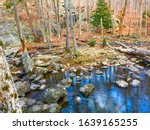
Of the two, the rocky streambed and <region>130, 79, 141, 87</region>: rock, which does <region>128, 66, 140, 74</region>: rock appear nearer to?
the rocky streambed

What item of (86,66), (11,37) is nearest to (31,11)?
(11,37)

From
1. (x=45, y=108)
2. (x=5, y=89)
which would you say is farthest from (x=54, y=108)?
(x=5, y=89)

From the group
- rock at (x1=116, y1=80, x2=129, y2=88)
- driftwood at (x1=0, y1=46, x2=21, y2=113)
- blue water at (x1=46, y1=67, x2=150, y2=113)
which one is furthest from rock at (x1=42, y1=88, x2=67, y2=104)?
driftwood at (x1=0, y1=46, x2=21, y2=113)

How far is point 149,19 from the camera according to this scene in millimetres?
33938

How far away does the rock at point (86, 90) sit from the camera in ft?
30.9

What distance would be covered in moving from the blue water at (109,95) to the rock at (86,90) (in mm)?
123

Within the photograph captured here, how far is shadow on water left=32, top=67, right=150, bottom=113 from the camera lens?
8305 mm

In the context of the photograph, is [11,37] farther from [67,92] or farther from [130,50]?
Answer: [67,92]

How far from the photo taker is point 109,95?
946 cm

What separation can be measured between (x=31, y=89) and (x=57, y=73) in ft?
8.30

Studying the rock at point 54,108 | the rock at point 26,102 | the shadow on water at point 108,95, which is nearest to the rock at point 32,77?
the shadow on water at point 108,95

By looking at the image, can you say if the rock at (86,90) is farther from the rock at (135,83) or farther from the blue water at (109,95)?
the rock at (135,83)

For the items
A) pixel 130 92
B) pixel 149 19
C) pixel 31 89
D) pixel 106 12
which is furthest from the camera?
pixel 149 19

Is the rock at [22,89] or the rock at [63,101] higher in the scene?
the rock at [22,89]
